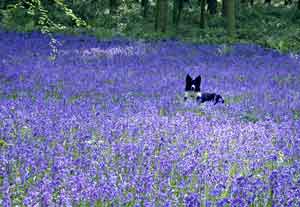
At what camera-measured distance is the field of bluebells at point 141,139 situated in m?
4.66

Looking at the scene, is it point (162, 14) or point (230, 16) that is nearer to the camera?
point (230, 16)

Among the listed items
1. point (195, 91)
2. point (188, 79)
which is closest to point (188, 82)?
point (188, 79)

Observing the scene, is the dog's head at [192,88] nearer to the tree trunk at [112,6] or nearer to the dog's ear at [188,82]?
the dog's ear at [188,82]

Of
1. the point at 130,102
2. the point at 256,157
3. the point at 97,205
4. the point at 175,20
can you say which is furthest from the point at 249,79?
the point at 175,20

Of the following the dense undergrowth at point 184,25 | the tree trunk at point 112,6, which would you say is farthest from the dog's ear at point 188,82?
the tree trunk at point 112,6

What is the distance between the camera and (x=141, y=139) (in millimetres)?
6590

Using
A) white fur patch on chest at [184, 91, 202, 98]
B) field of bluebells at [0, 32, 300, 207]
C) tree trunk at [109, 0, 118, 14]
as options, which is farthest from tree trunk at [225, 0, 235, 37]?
tree trunk at [109, 0, 118, 14]

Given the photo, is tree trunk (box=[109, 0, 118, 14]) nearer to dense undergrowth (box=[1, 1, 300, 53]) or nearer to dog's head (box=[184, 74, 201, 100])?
dense undergrowth (box=[1, 1, 300, 53])

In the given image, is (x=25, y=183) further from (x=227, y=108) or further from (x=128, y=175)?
(x=227, y=108)

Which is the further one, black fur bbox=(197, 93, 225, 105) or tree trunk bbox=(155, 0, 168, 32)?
tree trunk bbox=(155, 0, 168, 32)

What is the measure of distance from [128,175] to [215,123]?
3191 millimetres

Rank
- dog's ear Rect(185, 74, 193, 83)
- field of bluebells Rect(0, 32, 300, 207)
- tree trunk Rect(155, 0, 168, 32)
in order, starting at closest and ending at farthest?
field of bluebells Rect(0, 32, 300, 207)
dog's ear Rect(185, 74, 193, 83)
tree trunk Rect(155, 0, 168, 32)

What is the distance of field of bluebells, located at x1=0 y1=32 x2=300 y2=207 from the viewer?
4660mm

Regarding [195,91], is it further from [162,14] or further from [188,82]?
[162,14]
